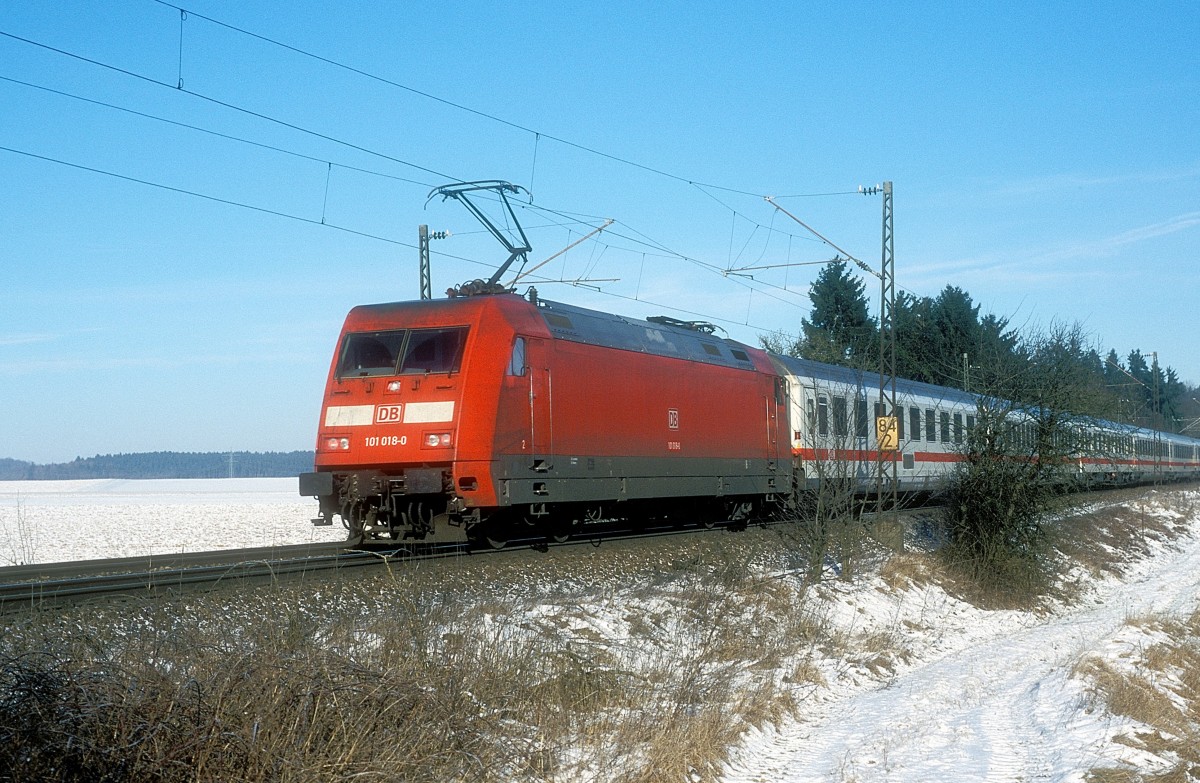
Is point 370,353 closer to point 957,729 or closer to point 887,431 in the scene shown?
point 957,729

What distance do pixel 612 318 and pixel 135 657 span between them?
1262 cm

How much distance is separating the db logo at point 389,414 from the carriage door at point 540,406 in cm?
180

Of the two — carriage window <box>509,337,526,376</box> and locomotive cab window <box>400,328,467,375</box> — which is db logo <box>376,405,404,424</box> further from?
carriage window <box>509,337,526,376</box>

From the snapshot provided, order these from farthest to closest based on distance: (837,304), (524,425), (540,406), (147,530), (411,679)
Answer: (837,304), (147,530), (540,406), (524,425), (411,679)

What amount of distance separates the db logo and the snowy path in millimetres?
6795

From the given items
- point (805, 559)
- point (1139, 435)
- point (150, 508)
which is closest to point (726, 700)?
point (805, 559)

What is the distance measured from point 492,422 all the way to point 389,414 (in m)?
1.54

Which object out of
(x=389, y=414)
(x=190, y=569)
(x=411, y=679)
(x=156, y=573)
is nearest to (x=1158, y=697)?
(x=411, y=679)

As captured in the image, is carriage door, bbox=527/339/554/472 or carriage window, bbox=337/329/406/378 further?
carriage window, bbox=337/329/406/378

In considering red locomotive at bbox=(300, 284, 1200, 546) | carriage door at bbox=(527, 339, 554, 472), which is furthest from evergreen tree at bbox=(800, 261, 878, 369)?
carriage door at bbox=(527, 339, 554, 472)

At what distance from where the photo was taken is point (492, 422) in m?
14.9

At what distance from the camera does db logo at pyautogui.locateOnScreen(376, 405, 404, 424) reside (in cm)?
1527

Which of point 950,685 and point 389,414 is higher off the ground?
point 389,414

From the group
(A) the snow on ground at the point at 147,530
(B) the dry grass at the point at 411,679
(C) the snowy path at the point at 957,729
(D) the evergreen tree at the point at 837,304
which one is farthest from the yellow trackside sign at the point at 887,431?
(D) the evergreen tree at the point at 837,304
